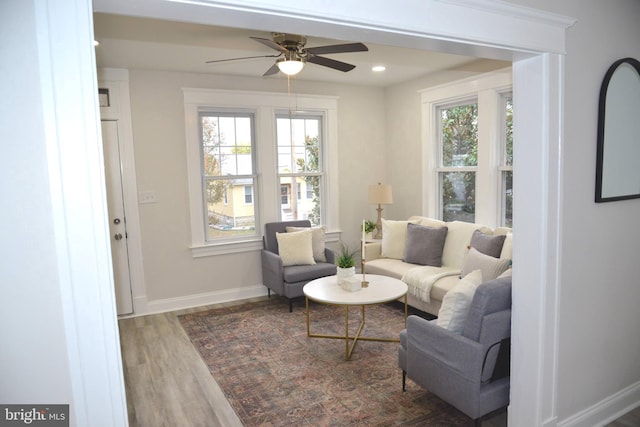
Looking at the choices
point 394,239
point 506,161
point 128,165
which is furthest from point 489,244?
point 128,165

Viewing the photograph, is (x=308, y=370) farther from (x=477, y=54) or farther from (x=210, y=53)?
(x=210, y=53)

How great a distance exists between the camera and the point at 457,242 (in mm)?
4414

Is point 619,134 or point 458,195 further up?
point 619,134

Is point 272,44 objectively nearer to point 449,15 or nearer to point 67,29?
point 449,15

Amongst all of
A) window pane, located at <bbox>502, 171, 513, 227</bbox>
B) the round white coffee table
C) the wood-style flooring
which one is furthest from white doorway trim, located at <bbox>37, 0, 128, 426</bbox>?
window pane, located at <bbox>502, 171, 513, 227</bbox>

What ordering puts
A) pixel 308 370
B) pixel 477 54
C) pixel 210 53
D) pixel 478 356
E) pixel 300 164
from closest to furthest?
pixel 477 54, pixel 478 356, pixel 308 370, pixel 210 53, pixel 300 164

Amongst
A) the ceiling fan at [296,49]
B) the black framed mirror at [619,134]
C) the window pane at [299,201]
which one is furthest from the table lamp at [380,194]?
the black framed mirror at [619,134]

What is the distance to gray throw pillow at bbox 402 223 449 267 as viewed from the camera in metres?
4.50

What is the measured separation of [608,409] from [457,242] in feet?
6.99

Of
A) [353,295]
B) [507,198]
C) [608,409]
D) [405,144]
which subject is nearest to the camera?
[608,409]

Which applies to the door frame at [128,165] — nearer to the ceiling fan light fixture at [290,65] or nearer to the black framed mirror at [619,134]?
the ceiling fan light fixture at [290,65]

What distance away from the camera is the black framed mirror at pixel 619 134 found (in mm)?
2242

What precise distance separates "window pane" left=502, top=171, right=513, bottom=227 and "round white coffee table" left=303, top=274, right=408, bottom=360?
5.14 ft

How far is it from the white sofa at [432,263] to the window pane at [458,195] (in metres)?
0.33
